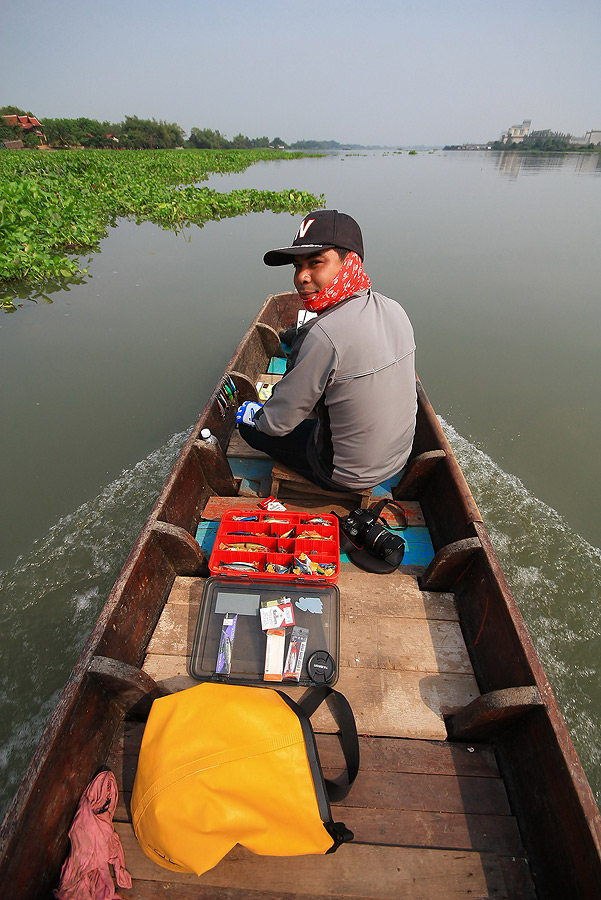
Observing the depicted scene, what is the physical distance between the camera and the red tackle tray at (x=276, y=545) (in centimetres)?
238

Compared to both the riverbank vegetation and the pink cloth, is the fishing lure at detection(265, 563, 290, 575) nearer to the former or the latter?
the pink cloth

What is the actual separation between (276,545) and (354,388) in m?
1.18

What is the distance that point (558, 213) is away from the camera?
53.3 feet

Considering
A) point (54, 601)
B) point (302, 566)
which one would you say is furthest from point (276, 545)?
point (54, 601)

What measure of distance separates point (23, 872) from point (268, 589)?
1415mm

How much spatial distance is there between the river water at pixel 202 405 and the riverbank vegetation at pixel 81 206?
92cm

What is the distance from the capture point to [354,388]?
6.85 feet

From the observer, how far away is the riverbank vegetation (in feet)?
29.1

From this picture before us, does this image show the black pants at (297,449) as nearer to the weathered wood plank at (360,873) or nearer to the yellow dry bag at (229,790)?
the yellow dry bag at (229,790)

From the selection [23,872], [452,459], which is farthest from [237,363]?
[23,872]

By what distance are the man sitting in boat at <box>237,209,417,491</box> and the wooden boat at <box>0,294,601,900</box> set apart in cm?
75

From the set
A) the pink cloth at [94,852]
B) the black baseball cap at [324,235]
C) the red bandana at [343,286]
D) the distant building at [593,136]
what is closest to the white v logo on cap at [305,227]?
the black baseball cap at [324,235]

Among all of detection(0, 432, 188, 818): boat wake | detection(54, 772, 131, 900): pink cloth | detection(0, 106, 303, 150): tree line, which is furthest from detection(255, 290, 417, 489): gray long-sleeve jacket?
detection(0, 106, 303, 150): tree line

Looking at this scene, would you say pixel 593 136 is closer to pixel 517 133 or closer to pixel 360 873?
pixel 517 133
